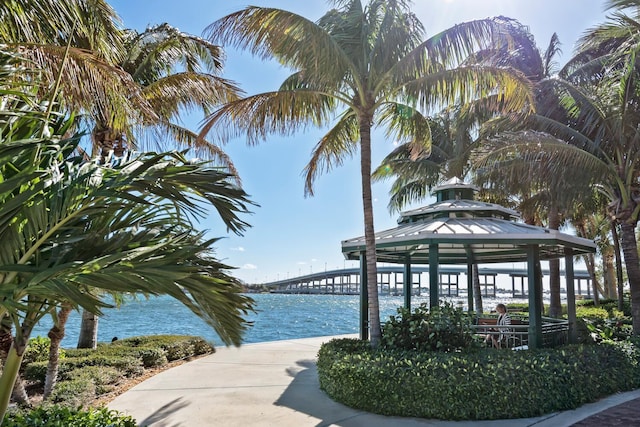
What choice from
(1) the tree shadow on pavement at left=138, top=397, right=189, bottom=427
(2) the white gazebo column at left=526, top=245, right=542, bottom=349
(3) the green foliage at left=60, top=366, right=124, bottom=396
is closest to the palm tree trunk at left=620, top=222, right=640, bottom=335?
(2) the white gazebo column at left=526, top=245, right=542, bottom=349

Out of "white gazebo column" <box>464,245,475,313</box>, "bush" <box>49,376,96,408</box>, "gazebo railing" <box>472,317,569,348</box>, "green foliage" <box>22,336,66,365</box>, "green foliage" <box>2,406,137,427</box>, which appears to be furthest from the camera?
"white gazebo column" <box>464,245,475,313</box>

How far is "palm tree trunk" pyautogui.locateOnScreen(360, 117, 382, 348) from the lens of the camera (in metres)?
8.92

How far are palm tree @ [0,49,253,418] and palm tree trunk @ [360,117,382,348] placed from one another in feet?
17.6

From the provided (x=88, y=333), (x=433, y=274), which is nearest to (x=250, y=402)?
(x=433, y=274)

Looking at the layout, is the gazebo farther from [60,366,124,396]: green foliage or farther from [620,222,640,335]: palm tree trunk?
[60,366,124,396]: green foliage

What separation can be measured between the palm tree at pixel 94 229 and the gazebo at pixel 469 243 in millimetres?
6191

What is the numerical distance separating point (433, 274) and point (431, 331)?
4.78 ft

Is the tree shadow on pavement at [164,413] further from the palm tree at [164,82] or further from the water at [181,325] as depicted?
the palm tree at [164,82]

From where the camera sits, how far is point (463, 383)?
6.80m

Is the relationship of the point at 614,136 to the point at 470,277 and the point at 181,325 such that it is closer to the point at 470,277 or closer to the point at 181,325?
the point at 470,277

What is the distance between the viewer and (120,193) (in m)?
3.17

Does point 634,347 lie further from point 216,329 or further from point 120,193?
point 120,193

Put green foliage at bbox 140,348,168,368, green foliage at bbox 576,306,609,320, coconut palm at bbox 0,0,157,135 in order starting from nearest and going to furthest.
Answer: coconut palm at bbox 0,0,157,135
green foliage at bbox 140,348,168,368
green foliage at bbox 576,306,609,320

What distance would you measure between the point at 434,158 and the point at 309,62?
472 inches
